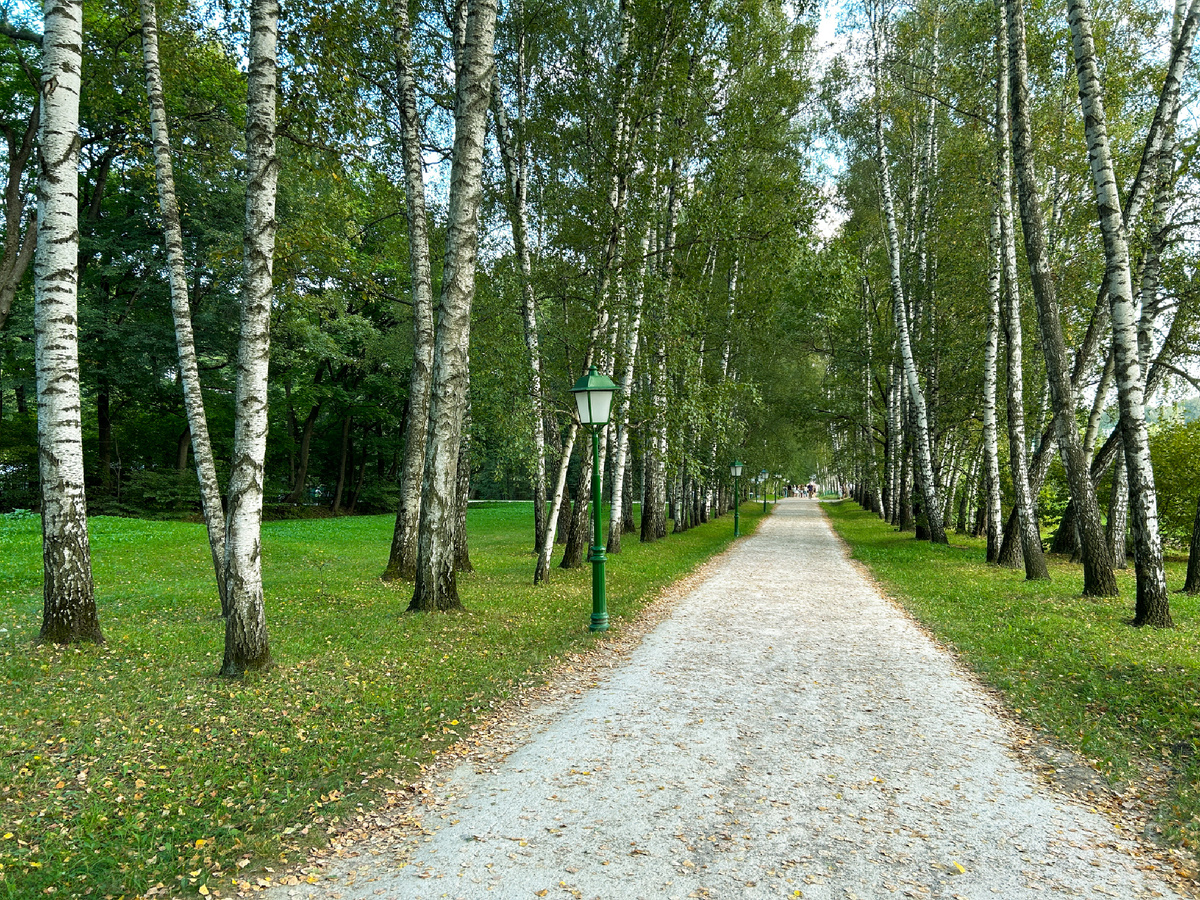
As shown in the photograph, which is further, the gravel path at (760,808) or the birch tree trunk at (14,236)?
the birch tree trunk at (14,236)

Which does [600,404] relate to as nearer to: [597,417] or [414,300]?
[597,417]

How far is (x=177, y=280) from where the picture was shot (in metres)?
8.16

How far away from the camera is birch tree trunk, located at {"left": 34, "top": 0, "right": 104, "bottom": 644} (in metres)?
5.86

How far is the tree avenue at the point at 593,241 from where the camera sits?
786 centimetres

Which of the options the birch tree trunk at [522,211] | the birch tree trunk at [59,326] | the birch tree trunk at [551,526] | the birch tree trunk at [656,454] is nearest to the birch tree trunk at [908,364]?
the birch tree trunk at [656,454]

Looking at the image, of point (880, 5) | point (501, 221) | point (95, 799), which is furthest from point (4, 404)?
point (880, 5)

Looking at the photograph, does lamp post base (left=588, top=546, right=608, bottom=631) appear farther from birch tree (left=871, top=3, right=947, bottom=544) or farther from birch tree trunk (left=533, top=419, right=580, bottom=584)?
birch tree (left=871, top=3, right=947, bottom=544)

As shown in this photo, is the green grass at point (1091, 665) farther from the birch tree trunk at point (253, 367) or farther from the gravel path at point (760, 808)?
the birch tree trunk at point (253, 367)

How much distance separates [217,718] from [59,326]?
3946 mm

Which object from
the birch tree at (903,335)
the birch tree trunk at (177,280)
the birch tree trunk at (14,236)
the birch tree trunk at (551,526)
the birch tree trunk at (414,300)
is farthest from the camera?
the birch tree at (903,335)

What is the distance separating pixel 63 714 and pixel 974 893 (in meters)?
6.01

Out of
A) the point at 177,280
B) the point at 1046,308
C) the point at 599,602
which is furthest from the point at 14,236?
the point at 1046,308

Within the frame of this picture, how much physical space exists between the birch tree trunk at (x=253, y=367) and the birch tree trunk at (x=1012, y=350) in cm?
1273

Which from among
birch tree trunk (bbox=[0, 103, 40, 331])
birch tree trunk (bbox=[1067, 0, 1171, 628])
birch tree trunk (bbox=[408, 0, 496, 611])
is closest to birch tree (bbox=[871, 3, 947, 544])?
birch tree trunk (bbox=[1067, 0, 1171, 628])
